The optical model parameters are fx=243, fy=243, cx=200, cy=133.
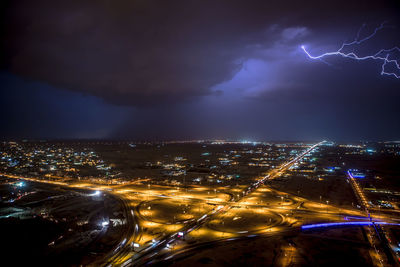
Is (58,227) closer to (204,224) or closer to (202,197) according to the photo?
(204,224)

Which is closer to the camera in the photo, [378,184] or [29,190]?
[29,190]

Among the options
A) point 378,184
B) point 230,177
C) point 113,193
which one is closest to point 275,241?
point 113,193

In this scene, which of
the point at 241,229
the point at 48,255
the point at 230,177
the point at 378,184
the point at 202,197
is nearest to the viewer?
the point at 48,255

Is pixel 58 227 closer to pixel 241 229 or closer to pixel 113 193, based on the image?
pixel 113 193

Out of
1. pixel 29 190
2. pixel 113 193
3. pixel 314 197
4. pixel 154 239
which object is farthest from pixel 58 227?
pixel 314 197

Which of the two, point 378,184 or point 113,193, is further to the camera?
point 378,184

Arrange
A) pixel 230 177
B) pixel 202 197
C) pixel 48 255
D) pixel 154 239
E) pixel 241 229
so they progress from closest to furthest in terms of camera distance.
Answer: pixel 48 255
pixel 154 239
pixel 241 229
pixel 202 197
pixel 230 177

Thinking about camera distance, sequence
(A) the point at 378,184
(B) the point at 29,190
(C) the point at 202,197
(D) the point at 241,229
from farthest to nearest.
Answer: (A) the point at 378,184 → (B) the point at 29,190 → (C) the point at 202,197 → (D) the point at 241,229

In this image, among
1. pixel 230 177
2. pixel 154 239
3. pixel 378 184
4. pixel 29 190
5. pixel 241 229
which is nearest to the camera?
pixel 154 239
